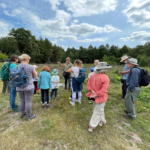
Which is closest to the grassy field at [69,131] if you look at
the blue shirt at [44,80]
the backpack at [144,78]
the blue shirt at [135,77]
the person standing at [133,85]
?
the person standing at [133,85]

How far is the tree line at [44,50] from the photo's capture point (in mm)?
30348

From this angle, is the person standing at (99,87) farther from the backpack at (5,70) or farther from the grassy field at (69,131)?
the backpack at (5,70)

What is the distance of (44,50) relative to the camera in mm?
41188

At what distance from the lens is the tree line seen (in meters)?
30.3

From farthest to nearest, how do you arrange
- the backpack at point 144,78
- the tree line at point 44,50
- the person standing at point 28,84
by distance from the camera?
the tree line at point 44,50 → the backpack at point 144,78 → the person standing at point 28,84

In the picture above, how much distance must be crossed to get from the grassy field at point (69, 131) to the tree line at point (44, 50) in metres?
24.1

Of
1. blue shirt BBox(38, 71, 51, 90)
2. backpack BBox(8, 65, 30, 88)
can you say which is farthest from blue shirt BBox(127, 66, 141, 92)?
backpack BBox(8, 65, 30, 88)

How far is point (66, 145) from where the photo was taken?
2.14 metres

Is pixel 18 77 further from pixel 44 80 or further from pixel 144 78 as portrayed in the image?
pixel 144 78

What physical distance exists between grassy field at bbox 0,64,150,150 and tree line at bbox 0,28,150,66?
2412 centimetres

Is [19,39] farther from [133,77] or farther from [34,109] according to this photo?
[133,77]

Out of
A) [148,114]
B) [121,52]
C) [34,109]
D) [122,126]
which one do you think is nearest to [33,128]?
[34,109]

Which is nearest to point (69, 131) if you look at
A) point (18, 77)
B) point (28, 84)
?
point (28, 84)

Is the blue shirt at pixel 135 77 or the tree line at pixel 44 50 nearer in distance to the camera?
the blue shirt at pixel 135 77
